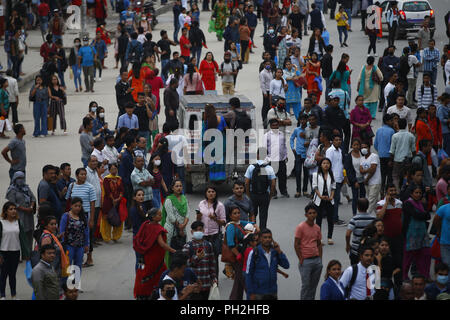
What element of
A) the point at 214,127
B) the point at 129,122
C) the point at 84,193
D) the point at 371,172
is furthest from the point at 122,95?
the point at 371,172

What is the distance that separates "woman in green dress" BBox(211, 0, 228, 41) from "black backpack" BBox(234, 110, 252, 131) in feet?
56.5

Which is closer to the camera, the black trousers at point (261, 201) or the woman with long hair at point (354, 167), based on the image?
the black trousers at point (261, 201)

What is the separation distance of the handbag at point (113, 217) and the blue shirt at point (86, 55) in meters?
12.3

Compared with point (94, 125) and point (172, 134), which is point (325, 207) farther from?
point (94, 125)

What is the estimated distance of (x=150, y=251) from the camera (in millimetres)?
11414

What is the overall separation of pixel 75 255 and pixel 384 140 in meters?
6.26

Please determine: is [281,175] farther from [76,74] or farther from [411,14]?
[411,14]

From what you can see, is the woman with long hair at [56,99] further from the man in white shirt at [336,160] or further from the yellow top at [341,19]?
the yellow top at [341,19]

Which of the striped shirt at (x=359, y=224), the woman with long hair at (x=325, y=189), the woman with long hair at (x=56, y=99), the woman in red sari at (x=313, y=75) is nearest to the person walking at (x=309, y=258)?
the striped shirt at (x=359, y=224)

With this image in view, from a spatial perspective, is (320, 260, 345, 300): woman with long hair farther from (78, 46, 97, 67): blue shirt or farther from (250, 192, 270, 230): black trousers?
(78, 46, 97, 67): blue shirt

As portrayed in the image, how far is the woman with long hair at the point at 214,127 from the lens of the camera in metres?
16.4

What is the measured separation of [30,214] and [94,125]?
13.9ft

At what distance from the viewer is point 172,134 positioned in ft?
53.3

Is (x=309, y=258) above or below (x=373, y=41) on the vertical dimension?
below
